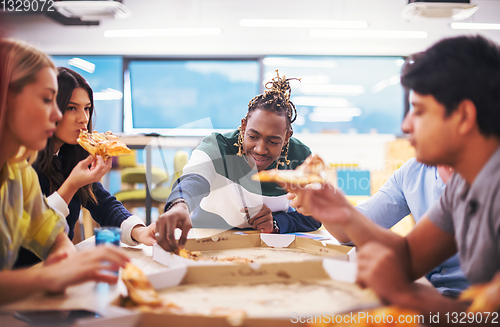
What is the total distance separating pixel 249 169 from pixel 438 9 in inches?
111

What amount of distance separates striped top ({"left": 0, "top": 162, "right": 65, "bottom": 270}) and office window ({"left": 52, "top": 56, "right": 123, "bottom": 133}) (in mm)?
4896

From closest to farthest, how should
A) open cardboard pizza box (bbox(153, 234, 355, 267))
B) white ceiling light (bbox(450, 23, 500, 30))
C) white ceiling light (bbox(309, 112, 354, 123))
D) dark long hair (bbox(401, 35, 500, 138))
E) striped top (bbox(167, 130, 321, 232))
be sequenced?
dark long hair (bbox(401, 35, 500, 138)) < open cardboard pizza box (bbox(153, 234, 355, 267)) < striped top (bbox(167, 130, 321, 232)) < white ceiling light (bbox(450, 23, 500, 30)) < white ceiling light (bbox(309, 112, 354, 123))

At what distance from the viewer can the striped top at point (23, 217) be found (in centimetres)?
74

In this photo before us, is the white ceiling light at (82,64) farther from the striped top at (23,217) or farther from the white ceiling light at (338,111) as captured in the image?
the striped top at (23,217)

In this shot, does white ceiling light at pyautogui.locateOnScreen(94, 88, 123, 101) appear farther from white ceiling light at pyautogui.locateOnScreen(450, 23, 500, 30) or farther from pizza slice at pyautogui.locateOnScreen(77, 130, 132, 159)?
white ceiling light at pyautogui.locateOnScreen(450, 23, 500, 30)

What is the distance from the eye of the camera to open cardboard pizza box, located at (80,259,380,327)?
50 centimetres

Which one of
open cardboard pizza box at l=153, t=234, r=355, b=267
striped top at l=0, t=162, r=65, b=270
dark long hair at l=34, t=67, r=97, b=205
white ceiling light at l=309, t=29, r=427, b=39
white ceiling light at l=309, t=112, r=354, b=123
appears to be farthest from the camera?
white ceiling light at l=309, t=112, r=354, b=123

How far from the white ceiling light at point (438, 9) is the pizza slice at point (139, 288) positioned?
3515mm

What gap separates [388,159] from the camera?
4777 mm

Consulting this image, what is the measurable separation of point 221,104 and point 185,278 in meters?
4.95

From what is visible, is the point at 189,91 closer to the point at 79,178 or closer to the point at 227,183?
the point at 227,183

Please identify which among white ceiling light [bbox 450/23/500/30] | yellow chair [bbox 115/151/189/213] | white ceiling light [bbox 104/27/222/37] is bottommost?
yellow chair [bbox 115/151/189/213]

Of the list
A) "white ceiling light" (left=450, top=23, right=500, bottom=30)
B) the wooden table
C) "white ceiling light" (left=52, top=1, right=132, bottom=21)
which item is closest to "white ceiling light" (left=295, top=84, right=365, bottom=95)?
"white ceiling light" (left=450, top=23, right=500, bottom=30)

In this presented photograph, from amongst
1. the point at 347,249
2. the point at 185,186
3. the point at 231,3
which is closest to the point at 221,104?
the point at 231,3
